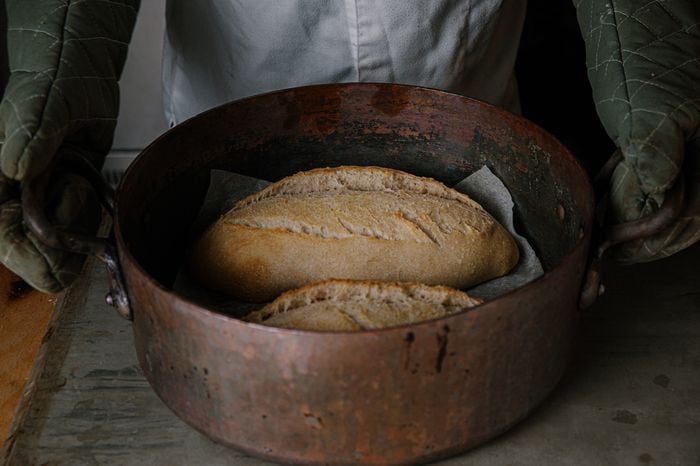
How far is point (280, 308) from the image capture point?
0.84 m

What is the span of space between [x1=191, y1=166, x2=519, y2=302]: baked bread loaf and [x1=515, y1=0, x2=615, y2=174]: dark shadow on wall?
2.78ft

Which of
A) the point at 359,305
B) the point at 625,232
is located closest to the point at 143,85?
the point at 359,305

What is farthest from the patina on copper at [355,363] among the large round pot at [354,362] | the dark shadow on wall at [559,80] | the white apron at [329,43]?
the dark shadow on wall at [559,80]

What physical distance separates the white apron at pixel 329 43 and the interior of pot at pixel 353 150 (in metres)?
0.07

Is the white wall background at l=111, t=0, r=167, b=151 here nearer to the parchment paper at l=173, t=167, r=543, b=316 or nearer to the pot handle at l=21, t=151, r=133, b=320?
the parchment paper at l=173, t=167, r=543, b=316

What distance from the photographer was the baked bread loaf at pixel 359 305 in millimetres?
782

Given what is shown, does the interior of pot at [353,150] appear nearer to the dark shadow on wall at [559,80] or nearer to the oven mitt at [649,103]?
the oven mitt at [649,103]

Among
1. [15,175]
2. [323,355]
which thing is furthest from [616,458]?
[15,175]

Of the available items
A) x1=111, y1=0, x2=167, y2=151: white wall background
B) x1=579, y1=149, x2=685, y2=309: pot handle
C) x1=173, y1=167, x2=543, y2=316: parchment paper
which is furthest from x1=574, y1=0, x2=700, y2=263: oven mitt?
x1=111, y1=0, x2=167, y2=151: white wall background

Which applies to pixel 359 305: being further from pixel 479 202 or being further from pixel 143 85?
pixel 143 85

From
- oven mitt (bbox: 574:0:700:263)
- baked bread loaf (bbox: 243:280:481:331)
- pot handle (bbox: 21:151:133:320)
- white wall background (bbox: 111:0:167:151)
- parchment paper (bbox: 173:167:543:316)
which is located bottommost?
white wall background (bbox: 111:0:167:151)

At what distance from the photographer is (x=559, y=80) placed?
185 cm

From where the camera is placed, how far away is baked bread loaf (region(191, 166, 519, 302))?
93cm

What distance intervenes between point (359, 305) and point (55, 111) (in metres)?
0.35
